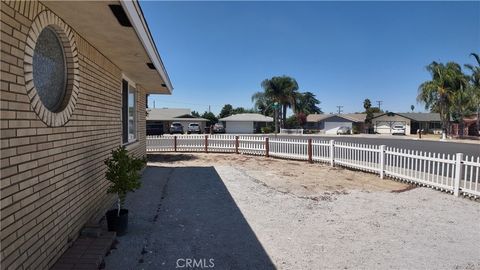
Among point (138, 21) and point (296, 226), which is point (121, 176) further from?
point (296, 226)

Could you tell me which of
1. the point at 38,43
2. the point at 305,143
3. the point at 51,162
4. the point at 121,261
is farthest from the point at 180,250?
the point at 305,143

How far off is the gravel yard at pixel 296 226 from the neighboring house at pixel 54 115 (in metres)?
0.88

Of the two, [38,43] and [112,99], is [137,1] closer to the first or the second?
[38,43]

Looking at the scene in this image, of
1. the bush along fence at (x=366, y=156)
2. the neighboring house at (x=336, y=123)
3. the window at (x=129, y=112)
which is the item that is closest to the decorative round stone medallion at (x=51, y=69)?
the window at (x=129, y=112)

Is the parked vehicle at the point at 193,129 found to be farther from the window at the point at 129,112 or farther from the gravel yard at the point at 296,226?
the gravel yard at the point at 296,226

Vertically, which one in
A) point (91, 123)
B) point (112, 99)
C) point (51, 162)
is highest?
point (112, 99)

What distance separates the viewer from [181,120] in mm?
51688

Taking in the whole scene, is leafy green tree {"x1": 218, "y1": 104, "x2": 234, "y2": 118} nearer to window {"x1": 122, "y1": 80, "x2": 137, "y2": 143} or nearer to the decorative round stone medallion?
window {"x1": 122, "y1": 80, "x2": 137, "y2": 143}

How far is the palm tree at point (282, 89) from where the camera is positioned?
172 feet

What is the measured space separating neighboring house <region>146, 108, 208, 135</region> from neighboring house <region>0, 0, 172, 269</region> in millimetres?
41656

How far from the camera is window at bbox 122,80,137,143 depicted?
9.33 m

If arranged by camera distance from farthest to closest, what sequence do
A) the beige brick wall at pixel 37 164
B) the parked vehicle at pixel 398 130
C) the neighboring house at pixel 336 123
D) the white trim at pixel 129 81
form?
the neighboring house at pixel 336 123 < the parked vehicle at pixel 398 130 < the white trim at pixel 129 81 < the beige brick wall at pixel 37 164

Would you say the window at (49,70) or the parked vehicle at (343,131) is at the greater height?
the window at (49,70)

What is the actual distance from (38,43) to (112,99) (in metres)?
3.56
